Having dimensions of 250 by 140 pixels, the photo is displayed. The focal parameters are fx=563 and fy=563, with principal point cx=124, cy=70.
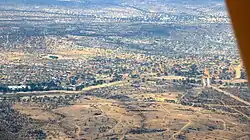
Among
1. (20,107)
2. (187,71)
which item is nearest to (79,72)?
(187,71)

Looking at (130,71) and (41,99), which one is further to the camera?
(130,71)

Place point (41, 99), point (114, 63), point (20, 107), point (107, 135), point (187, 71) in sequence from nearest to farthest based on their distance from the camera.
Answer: point (107, 135) < point (20, 107) < point (41, 99) < point (187, 71) < point (114, 63)

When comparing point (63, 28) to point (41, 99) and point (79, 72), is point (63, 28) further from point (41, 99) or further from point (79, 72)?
point (41, 99)

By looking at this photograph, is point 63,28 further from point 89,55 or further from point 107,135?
point 107,135

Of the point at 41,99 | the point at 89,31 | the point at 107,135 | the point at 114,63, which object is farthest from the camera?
the point at 89,31

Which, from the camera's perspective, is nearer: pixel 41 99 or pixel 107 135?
pixel 107 135

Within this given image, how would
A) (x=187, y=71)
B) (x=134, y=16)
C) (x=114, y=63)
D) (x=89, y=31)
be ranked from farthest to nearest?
(x=134, y=16)
(x=89, y=31)
(x=114, y=63)
(x=187, y=71)

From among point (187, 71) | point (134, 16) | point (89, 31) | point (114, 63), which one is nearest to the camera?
point (187, 71)

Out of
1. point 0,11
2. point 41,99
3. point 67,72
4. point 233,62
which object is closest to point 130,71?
point 67,72

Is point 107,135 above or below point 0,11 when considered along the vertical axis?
below
